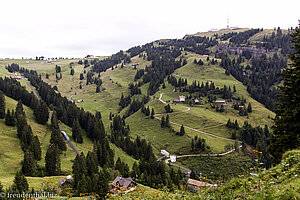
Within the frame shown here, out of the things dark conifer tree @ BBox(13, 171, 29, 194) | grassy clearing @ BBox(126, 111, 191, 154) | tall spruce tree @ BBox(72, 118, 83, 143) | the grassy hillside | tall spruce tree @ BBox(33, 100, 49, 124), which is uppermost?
the grassy hillside

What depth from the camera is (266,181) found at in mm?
11992

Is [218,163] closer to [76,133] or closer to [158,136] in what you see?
[158,136]

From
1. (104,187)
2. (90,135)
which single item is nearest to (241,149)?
(90,135)

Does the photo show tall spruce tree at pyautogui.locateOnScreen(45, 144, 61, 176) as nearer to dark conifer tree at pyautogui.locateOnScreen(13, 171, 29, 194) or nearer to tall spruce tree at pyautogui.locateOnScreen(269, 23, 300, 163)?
dark conifer tree at pyautogui.locateOnScreen(13, 171, 29, 194)

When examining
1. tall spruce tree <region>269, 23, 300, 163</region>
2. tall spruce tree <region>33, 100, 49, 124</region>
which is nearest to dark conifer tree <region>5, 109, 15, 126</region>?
tall spruce tree <region>33, 100, 49, 124</region>

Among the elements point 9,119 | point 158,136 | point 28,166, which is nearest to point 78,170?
point 28,166

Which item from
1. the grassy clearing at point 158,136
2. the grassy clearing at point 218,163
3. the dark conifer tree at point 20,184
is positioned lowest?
the grassy clearing at point 218,163

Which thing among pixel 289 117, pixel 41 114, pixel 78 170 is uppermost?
pixel 289 117

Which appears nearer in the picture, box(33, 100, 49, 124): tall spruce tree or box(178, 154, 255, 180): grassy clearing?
box(33, 100, 49, 124): tall spruce tree

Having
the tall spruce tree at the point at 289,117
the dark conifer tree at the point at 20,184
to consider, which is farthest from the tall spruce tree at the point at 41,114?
the tall spruce tree at the point at 289,117

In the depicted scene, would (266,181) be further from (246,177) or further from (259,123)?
(259,123)

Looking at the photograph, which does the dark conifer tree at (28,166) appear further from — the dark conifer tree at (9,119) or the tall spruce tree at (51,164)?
the dark conifer tree at (9,119)

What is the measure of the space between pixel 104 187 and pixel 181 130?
12111 centimetres

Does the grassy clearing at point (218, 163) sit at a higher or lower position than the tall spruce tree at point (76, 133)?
lower
